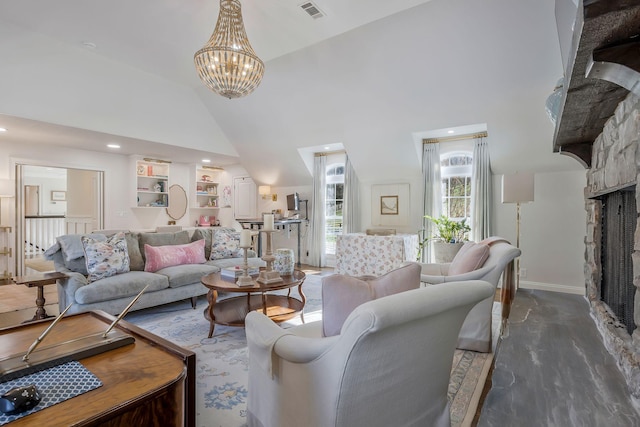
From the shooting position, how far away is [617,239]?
2.45 m

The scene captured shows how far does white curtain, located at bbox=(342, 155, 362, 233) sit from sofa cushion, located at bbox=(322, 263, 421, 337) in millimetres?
4930

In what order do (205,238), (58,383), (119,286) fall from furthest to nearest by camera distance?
1. (205,238)
2. (119,286)
3. (58,383)

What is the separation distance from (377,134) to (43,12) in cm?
436

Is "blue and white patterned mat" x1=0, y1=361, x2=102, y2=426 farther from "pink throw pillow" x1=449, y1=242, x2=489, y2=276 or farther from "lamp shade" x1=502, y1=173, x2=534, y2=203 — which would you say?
"lamp shade" x1=502, y1=173, x2=534, y2=203

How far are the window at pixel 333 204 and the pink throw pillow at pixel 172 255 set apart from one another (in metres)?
3.05

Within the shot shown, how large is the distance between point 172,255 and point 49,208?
735cm

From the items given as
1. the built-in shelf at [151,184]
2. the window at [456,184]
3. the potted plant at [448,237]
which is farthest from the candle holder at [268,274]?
the built-in shelf at [151,184]

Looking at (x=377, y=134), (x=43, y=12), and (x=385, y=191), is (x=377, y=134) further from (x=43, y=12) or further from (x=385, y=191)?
(x=43, y=12)

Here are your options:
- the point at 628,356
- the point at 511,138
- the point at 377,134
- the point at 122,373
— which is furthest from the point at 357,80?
the point at 122,373

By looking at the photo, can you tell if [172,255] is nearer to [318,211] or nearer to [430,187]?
[318,211]

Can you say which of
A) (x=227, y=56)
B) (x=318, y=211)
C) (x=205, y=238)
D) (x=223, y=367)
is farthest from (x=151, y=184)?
(x=223, y=367)

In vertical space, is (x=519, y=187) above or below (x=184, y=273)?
above

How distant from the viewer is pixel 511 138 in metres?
4.54

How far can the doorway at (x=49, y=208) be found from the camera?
17.9 ft
